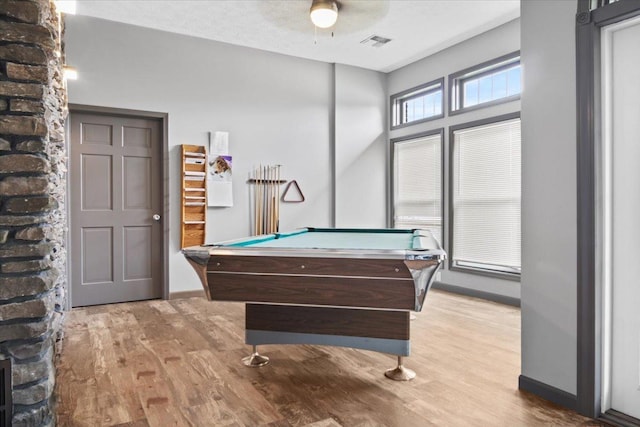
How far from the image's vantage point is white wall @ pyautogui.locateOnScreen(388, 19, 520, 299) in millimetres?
4691

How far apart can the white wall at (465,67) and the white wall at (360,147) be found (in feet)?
1.21

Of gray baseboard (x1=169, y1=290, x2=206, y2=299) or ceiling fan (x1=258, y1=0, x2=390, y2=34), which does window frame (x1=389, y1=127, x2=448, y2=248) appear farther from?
gray baseboard (x1=169, y1=290, x2=206, y2=299)

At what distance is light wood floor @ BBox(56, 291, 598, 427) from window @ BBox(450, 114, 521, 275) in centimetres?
108

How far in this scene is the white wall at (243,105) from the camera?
4.66 m

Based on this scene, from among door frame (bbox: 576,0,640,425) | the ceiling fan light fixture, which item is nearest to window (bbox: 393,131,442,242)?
the ceiling fan light fixture

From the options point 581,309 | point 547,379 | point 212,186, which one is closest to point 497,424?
point 547,379

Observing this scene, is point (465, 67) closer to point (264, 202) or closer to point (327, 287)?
point (264, 202)

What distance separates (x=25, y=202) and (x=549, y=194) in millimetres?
2490

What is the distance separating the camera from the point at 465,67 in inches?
206

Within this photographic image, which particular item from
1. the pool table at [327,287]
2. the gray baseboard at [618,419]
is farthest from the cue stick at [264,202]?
the gray baseboard at [618,419]

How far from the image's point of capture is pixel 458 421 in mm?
2137

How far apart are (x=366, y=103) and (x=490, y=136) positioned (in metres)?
1.99

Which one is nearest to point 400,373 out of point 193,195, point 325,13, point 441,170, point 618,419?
point 618,419

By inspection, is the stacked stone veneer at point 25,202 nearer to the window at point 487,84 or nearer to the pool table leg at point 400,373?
the pool table leg at point 400,373
